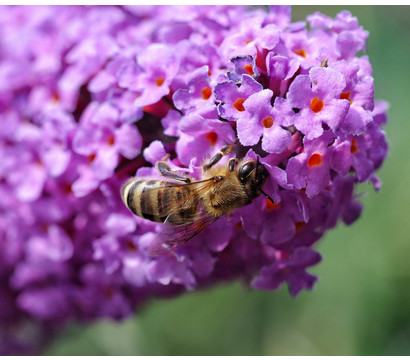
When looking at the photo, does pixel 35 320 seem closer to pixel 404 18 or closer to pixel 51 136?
pixel 51 136

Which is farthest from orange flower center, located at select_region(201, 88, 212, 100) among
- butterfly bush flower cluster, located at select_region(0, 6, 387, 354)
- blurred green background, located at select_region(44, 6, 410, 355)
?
blurred green background, located at select_region(44, 6, 410, 355)

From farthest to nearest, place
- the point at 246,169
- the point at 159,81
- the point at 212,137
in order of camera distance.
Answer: the point at 159,81
the point at 212,137
the point at 246,169

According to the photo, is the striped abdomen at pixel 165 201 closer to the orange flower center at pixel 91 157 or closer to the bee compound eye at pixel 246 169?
the bee compound eye at pixel 246 169

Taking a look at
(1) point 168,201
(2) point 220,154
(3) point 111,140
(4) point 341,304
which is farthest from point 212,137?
(4) point 341,304

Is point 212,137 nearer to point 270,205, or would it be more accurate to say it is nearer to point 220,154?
point 220,154

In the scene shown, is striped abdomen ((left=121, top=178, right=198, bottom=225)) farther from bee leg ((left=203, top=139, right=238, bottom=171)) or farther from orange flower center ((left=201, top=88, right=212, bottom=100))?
orange flower center ((left=201, top=88, right=212, bottom=100))

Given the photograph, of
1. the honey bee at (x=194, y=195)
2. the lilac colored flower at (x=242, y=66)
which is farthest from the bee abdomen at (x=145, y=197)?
the lilac colored flower at (x=242, y=66)

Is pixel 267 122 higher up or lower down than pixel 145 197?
higher up
